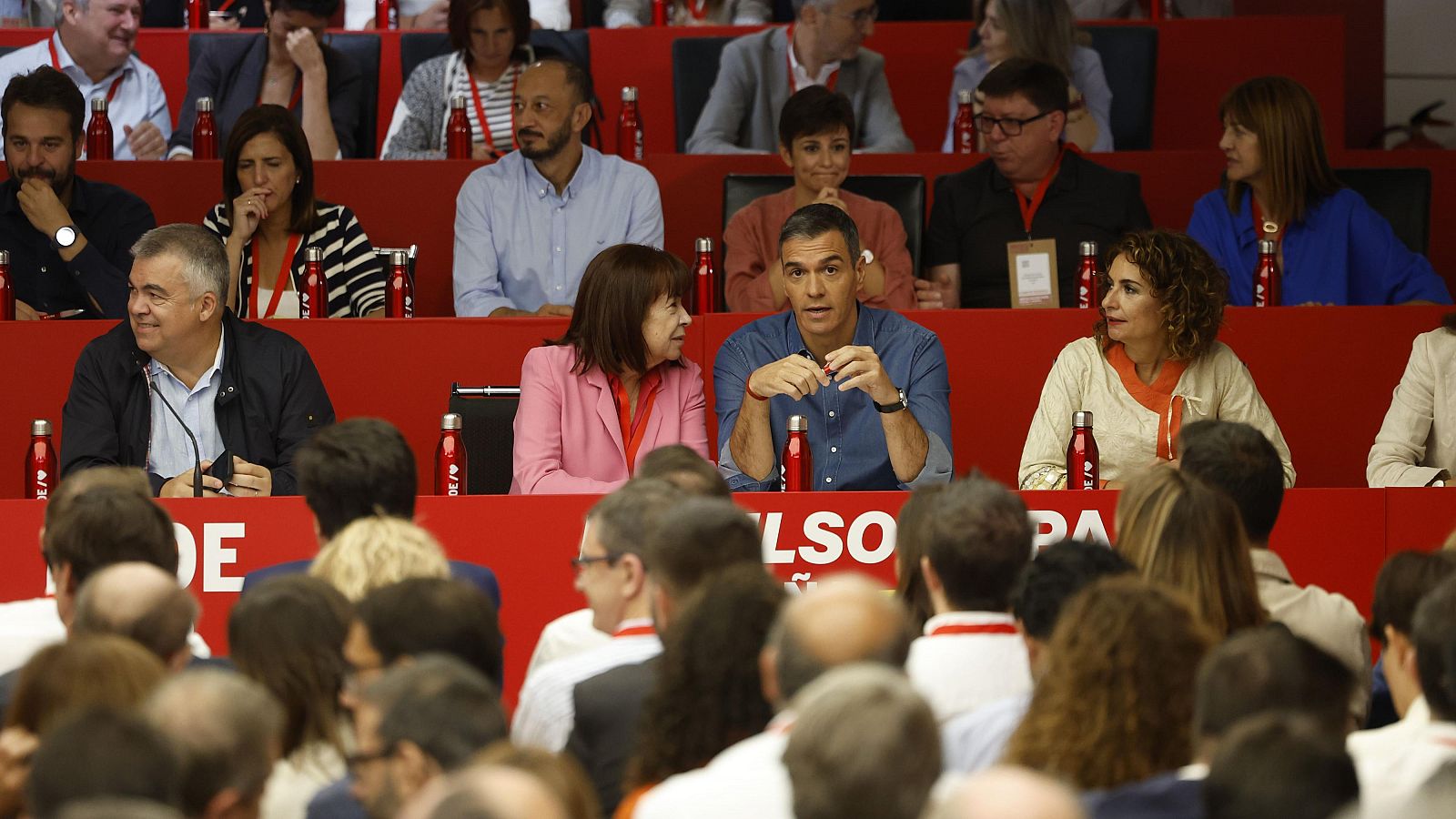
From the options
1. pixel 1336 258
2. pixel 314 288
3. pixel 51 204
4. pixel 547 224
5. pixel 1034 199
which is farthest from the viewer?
pixel 1034 199

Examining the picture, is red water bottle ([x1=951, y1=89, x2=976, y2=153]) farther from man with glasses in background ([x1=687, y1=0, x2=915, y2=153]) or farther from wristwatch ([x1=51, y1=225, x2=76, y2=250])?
wristwatch ([x1=51, y1=225, x2=76, y2=250])

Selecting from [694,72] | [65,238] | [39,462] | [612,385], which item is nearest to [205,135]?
[65,238]

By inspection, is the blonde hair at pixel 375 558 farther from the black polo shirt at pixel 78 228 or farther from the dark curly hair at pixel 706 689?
the black polo shirt at pixel 78 228

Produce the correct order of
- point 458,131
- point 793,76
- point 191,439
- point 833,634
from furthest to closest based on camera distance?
point 793,76 → point 458,131 → point 191,439 → point 833,634

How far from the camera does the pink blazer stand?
5.07m

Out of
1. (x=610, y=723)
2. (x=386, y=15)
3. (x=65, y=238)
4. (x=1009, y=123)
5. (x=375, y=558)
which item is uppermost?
(x=386, y=15)

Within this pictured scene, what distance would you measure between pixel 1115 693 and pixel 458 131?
5.16 meters

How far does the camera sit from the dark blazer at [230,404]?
16.4 feet

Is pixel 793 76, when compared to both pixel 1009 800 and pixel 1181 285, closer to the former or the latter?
pixel 1181 285

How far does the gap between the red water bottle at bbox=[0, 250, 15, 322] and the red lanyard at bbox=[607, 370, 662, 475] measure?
1.91 meters

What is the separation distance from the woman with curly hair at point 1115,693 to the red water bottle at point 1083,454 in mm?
2204

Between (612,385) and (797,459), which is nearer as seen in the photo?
(797,459)

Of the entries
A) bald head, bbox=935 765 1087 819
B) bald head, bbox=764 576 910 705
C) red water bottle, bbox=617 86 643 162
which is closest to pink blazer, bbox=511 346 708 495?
red water bottle, bbox=617 86 643 162

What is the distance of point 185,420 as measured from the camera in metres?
5.13
